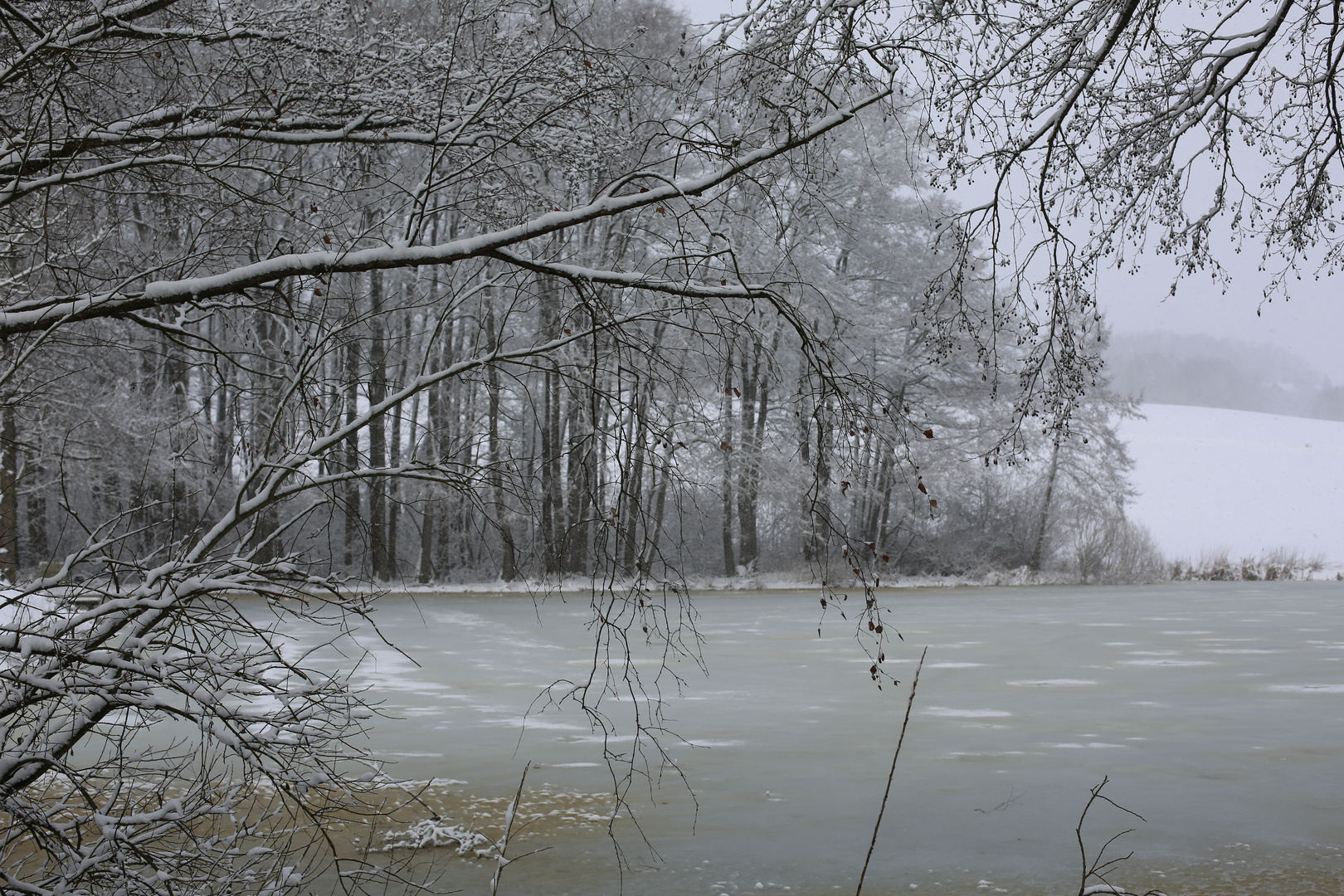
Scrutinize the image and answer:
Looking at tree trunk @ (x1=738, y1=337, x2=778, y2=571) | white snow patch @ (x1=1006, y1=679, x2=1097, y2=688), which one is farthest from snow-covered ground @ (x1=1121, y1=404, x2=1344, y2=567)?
white snow patch @ (x1=1006, y1=679, x2=1097, y2=688)

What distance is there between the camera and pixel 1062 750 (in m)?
8.61

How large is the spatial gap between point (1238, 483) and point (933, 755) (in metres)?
46.2

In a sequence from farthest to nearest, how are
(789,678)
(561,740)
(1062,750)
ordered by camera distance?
(789,678) → (561,740) → (1062,750)

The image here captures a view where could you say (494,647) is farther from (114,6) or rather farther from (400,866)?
(114,6)

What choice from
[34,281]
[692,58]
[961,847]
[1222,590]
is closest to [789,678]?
[961,847]

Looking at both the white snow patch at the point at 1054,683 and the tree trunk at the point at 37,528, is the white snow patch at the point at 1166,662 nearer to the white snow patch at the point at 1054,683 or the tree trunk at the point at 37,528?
the white snow patch at the point at 1054,683

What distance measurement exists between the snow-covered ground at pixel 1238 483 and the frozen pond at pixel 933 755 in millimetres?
22617

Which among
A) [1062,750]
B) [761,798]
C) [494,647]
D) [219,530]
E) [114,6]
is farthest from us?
[494,647]

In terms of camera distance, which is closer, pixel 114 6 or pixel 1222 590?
pixel 114 6

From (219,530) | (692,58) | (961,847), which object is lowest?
(961,847)

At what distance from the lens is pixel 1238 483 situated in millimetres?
49719

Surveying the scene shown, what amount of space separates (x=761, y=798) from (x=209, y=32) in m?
5.01

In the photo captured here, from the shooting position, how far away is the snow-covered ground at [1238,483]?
4056 centimetres

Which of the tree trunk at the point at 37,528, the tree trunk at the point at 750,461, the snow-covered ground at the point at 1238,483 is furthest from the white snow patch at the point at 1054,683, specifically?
the snow-covered ground at the point at 1238,483
